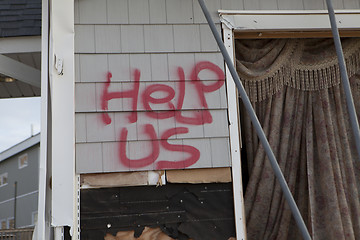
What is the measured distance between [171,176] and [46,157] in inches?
32.5

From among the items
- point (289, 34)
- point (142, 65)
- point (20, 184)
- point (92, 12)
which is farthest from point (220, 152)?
point (20, 184)

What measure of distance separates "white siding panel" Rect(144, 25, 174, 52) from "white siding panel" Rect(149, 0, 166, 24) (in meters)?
0.04

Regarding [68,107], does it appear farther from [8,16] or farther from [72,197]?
[8,16]

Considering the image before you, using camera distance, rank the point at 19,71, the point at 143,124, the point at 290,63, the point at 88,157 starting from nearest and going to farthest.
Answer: the point at 88,157
the point at 143,124
the point at 290,63
the point at 19,71

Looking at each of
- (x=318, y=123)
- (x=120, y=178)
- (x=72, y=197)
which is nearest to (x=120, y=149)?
(x=120, y=178)

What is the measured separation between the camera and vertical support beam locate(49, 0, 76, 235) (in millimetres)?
3037

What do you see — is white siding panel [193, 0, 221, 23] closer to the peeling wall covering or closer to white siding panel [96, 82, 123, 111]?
white siding panel [96, 82, 123, 111]

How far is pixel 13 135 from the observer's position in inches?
955

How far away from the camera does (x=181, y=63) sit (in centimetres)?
337

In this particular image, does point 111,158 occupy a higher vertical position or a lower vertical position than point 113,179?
higher

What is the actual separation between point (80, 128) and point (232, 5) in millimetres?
1394

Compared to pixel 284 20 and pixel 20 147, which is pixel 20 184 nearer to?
pixel 20 147

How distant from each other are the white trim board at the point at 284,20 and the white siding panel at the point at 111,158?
118 centimetres

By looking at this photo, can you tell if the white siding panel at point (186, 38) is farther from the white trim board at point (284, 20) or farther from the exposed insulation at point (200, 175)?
the exposed insulation at point (200, 175)
